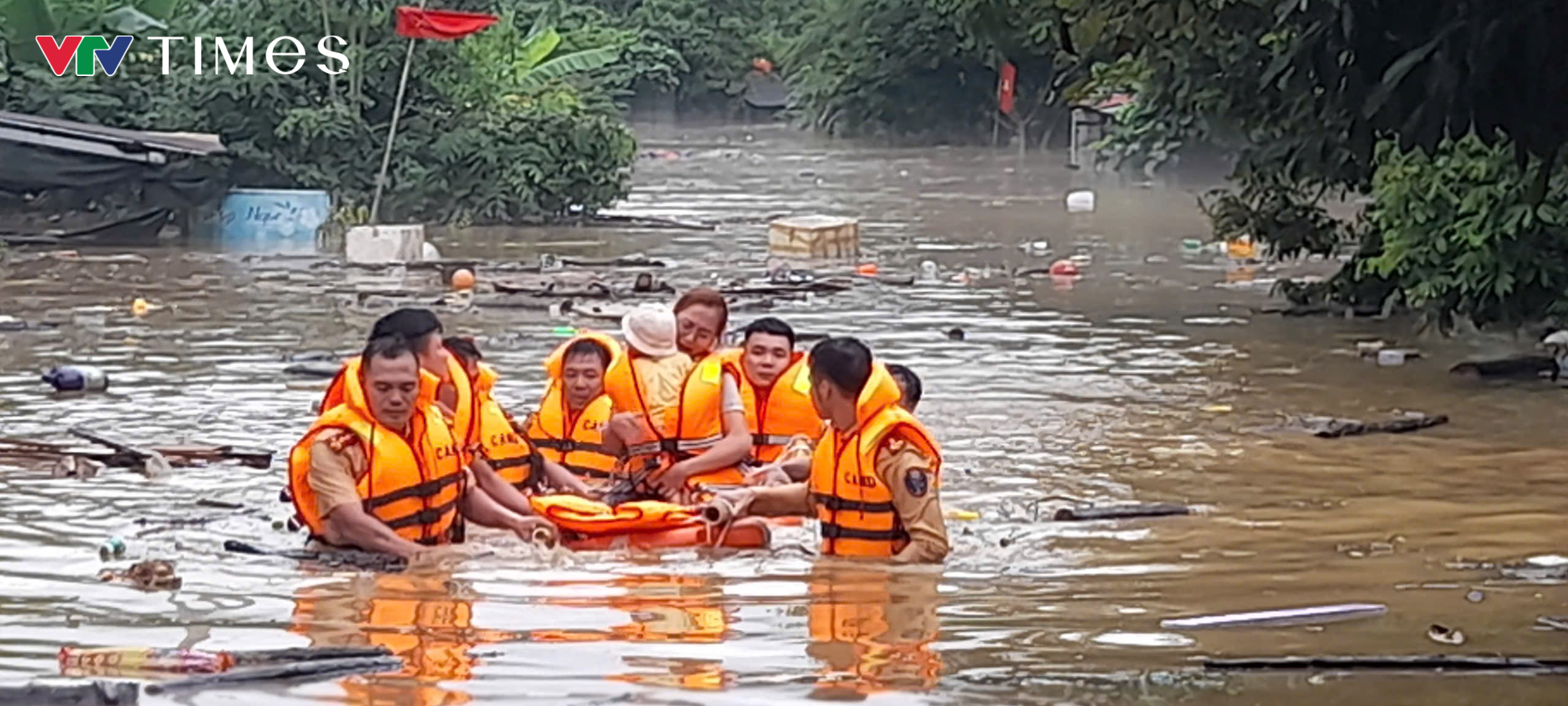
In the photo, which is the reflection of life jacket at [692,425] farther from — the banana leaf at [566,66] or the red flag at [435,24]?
the banana leaf at [566,66]

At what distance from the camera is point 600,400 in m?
12.8

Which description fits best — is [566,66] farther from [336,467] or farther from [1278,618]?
[1278,618]

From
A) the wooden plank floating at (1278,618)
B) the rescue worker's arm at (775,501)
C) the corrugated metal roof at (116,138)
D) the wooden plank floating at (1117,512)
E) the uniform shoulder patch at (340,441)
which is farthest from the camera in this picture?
the corrugated metal roof at (116,138)

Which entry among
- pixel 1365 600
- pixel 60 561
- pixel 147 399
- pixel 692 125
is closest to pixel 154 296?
pixel 147 399

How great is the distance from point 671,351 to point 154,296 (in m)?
12.3

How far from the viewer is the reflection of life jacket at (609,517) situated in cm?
1128

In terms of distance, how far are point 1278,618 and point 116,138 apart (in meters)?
23.2

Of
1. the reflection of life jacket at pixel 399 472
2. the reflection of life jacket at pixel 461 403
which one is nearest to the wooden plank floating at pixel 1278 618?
the reflection of life jacket at pixel 399 472

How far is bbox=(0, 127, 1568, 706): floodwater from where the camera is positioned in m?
8.48

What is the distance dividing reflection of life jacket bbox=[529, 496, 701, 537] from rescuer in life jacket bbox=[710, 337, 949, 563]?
0.84m

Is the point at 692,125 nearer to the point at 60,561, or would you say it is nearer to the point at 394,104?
the point at 394,104

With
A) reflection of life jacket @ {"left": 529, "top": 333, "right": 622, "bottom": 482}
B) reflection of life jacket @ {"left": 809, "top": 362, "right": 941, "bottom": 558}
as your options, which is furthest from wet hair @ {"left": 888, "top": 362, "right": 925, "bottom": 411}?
reflection of life jacket @ {"left": 529, "top": 333, "right": 622, "bottom": 482}

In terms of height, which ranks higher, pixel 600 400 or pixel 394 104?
pixel 394 104

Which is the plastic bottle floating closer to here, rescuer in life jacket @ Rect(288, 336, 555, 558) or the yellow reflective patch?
the yellow reflective patch
